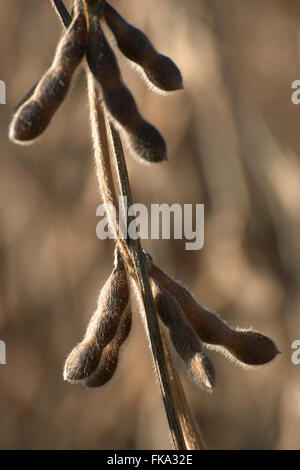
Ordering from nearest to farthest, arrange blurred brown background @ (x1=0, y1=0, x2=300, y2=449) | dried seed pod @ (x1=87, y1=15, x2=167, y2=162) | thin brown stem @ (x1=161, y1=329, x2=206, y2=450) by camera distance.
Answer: dried seed pod @ (x1=87, y1=15, x2=167, y2=162)
thin brown stem @ (x1=161, y1=329, x2=206, y2=450)
blurred brown background @ (x1=0, y1=0, x2=300, y2=449)

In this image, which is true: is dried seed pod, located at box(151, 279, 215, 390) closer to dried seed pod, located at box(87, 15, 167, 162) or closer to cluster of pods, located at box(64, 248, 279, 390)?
cluster of pods, located at box(64, 248, 279, 390)

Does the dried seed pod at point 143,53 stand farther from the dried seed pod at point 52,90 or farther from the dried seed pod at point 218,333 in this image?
the dried seed pod at point 218,333

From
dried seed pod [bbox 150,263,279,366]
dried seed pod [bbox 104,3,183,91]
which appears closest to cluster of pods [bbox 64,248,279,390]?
dried seed pod [bbox 150,263,279,366]

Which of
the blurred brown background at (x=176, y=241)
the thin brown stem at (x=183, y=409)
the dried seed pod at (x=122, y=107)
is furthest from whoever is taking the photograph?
the blurred brown background at (x=176, y=241)

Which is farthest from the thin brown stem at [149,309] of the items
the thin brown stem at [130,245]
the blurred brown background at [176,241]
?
the blurred brown background at [176,241]
